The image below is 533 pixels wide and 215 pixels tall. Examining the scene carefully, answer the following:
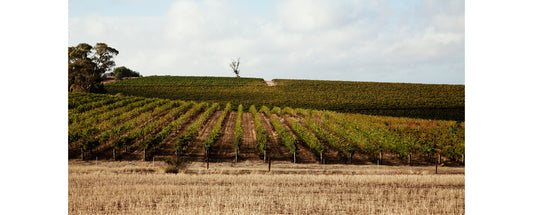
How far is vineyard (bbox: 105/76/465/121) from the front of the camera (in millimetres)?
28078

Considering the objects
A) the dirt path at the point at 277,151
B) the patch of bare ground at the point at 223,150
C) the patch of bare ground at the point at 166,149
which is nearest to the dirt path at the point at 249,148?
A: the patch of bare ground at the point at 223,150

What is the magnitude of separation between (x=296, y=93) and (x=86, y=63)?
2853cm

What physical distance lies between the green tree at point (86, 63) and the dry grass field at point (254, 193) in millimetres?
3804

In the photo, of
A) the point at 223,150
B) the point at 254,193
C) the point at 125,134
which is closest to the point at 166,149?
the point at 125,134

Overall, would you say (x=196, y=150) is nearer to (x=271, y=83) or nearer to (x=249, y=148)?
(x=249, y=148)

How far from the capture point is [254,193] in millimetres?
5980

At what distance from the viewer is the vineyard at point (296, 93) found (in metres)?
28.1

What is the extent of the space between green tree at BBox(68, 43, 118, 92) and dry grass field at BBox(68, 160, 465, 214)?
12.5 feet

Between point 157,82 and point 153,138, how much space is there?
3188 centimetres

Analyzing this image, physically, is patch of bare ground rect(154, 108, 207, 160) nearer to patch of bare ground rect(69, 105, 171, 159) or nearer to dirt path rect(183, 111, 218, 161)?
dirt path rect(183, 111, 218, 161)
